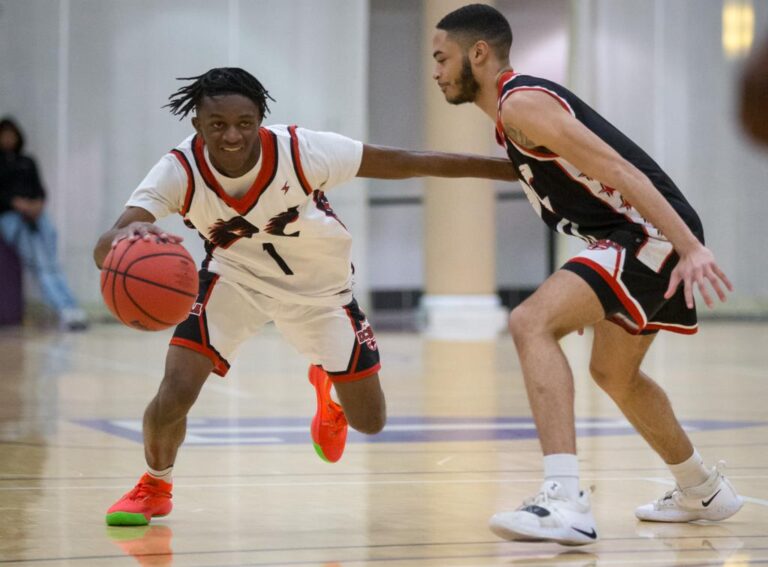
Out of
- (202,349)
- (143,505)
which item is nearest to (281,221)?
(202,349)

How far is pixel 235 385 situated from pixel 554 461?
548 centimetres

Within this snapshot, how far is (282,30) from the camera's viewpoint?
14438mm

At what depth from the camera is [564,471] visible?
11.1ft

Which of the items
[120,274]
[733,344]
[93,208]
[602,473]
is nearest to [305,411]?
[602,473]

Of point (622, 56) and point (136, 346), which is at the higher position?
point (622, 56)

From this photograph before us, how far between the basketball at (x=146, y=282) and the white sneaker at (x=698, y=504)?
61.1 inches

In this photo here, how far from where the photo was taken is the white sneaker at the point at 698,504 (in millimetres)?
3969

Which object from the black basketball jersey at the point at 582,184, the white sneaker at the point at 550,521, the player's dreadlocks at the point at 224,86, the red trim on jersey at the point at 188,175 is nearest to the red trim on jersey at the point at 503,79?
the black basketball jersey at the point at 582,184

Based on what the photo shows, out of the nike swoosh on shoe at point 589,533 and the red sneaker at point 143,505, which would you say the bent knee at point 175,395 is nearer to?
the red sneaker at point 143,505

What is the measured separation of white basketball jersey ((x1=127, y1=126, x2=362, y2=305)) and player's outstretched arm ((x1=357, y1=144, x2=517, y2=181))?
5cm

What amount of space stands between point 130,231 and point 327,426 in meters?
1.53

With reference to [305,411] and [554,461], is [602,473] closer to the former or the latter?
[554,461]

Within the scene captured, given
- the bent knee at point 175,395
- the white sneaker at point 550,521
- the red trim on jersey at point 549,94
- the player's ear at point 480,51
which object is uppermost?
the player's ear at point 480,51

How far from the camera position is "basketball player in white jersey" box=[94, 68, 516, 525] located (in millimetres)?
3975
